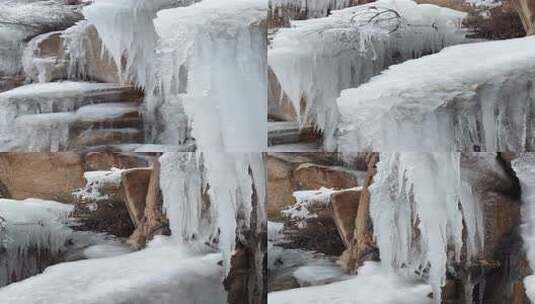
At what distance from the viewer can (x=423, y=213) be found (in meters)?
2.05

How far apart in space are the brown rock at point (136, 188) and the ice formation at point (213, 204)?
66 mm

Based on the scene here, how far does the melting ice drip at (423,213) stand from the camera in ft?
6.61

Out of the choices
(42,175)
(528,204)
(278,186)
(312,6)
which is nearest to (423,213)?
(528,204)

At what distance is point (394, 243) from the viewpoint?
2072mm

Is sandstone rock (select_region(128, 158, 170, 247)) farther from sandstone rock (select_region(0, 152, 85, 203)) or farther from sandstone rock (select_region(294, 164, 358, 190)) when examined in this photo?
sandstone rock (select_region(294, 164, 358, 190))

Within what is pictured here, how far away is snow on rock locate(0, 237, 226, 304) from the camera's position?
2.12 meters

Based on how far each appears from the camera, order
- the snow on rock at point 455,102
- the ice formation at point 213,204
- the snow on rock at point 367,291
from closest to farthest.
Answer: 1. the snow on rock at point 455,102
2. the snow on rock at point 367,291
3. the ice formation at point 213,204

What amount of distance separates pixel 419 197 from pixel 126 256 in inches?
37.7

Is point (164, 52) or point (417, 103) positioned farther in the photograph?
point (164, 52)

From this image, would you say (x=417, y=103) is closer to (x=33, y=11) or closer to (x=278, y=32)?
(x=278, y=32)

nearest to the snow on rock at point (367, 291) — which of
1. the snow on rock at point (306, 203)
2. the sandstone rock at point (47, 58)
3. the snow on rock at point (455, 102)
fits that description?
the snow on rock at point (306, 203)

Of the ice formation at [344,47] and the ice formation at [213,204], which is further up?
the ice formation at [344,47]

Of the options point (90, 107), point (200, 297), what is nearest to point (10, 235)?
point (90, 107)

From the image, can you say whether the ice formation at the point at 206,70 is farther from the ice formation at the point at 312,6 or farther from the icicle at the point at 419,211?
the icicle at the point at 419,211
